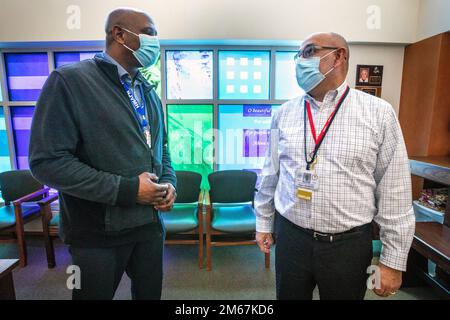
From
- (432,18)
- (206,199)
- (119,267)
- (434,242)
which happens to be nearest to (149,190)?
(119,267)

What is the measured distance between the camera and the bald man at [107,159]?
2.98 feet

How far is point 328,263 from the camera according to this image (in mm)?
1033

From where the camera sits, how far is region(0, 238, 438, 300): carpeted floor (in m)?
2.01

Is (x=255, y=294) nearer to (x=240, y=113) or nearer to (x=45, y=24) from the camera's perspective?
(x=240, y=113)

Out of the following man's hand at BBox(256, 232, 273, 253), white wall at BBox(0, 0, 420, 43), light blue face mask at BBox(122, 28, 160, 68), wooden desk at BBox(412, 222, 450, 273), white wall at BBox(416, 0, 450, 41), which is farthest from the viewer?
white wall at BBox(0, 0, 420, 43)

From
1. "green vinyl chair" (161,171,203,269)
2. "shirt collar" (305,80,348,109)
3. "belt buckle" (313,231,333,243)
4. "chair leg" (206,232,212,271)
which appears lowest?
"chair leg" (206,232,212,271)

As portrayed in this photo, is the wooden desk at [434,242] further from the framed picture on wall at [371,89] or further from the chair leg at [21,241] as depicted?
the chair leg at [21,241]

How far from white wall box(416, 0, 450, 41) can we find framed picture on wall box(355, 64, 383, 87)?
0.45m

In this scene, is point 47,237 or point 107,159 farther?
point 47,237

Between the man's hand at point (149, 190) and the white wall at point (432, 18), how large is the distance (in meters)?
2.88

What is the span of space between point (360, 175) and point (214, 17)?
2.23m

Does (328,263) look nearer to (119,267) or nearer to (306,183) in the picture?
(306,183)

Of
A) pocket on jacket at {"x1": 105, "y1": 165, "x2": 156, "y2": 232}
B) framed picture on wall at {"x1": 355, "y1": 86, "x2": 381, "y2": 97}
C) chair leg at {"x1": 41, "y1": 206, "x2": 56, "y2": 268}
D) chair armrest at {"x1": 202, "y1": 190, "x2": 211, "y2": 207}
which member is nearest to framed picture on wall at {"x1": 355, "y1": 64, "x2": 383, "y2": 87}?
framed picture on wall at {"x1": 355, "y1": 86, "x2": 381, "y2": 97}

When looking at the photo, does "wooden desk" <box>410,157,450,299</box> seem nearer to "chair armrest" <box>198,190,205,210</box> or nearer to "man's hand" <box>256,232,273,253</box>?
"man's hand" <box>256,232,273,253</box>
